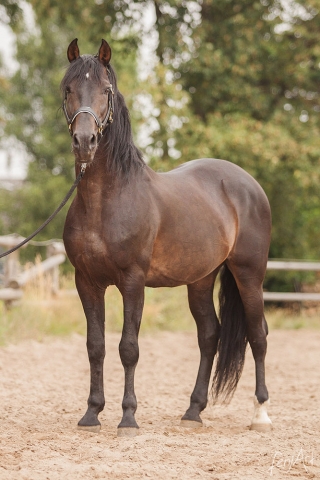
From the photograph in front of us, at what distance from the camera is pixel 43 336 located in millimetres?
8461

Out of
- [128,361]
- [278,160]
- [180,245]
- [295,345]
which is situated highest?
[278,160]

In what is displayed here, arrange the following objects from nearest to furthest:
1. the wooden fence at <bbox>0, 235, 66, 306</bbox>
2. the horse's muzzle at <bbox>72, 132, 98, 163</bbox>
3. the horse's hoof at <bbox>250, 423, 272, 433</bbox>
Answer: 1. the horse's muzzle at <bbox>72, 132, 98, 163</bbox>
2. the horse's hoof at <bbox>250, 423, 272, 433</bbox>
3. the wooden fence at <bbox>0, 235, 66, 306</bbox>

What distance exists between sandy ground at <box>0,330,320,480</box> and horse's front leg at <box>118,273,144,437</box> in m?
0.13

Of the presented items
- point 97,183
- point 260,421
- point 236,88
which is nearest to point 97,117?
point 97,183

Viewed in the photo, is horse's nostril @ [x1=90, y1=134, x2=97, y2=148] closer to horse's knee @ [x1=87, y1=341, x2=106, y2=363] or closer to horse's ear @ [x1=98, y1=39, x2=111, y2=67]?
horse's ear @ [x1=98, y1=39, x2=111, y2=67]

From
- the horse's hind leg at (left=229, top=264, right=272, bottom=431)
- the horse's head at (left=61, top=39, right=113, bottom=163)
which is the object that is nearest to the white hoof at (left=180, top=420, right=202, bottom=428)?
the horse's hind leg at (left=229, top=264, right=272, bottom=431)

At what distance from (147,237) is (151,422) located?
1394 mm

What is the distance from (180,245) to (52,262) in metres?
6.15

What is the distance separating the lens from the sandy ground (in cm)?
326

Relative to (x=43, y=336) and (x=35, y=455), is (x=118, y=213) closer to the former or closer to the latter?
(x=35, y=455)

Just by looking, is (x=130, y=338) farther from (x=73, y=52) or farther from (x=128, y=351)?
(x=73, y=52)

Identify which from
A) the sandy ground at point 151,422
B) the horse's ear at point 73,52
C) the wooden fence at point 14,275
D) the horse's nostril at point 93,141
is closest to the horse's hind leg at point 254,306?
the sandy ground at point 151,422

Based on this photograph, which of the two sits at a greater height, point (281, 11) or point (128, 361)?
point (281, 11)

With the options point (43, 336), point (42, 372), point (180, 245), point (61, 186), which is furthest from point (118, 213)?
point (61, 186)
